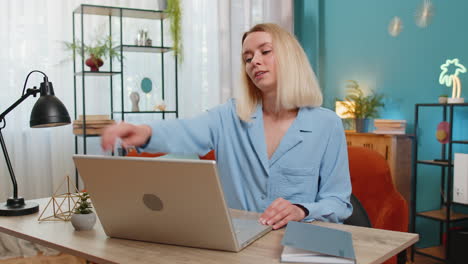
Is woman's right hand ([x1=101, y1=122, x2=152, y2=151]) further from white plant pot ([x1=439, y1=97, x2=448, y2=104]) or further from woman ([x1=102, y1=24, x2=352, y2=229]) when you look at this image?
white plant pot ([x1=439, y1=97, x2=448, y2=104])

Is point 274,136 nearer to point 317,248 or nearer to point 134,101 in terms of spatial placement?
point 317,248

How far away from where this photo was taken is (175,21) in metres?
4.25

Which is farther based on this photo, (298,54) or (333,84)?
(333,84)

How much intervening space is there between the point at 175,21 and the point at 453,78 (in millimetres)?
2173

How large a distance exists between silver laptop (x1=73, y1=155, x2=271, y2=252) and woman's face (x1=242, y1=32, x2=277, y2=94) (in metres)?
0.60

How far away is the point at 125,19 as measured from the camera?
4383mm

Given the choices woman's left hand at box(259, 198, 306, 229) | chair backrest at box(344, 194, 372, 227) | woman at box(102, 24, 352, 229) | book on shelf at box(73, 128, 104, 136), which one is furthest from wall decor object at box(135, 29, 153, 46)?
woman's left hand at box(259, 198, 306, 229)

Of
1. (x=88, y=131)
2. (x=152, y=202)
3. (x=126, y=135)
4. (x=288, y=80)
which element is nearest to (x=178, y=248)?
(x=152, y=202)

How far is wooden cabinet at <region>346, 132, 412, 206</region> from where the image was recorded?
3.87 m

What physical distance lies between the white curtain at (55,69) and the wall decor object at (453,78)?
181 centimetres

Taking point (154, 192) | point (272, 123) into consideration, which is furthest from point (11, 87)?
point (154, 192)

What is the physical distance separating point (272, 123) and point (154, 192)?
738 millimetres

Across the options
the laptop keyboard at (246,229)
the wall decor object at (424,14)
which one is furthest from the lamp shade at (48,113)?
the wall decor object at (424,14)

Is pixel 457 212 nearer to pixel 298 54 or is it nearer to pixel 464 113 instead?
pixel 464 113
